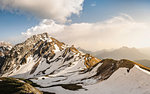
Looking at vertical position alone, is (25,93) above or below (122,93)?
above

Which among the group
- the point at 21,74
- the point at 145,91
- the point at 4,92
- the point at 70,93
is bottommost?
the point at 21,74

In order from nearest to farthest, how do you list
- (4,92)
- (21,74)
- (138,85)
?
(4,92) → (138,85) → (21,74)

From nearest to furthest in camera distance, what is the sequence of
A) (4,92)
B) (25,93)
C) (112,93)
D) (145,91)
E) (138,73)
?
(25,93) → (4,92) → (145,91) → (112,93) → (138,73)

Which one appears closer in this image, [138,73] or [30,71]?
[138,73]

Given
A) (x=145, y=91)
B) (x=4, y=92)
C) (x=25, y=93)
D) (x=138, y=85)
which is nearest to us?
(x=25, y=93)

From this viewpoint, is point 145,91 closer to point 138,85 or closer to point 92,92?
point 138,85

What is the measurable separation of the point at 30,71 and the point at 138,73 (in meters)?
199

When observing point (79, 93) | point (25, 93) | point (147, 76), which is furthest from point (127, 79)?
point (25, 93)

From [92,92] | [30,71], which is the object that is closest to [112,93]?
[92,92]

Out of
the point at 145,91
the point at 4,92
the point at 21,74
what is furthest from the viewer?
the point at 21,74

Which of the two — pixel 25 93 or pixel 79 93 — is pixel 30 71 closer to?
pixel 79 93

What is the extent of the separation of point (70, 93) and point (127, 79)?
2362 cm

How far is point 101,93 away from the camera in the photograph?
3466 centimetres

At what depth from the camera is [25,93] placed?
18875 mm
